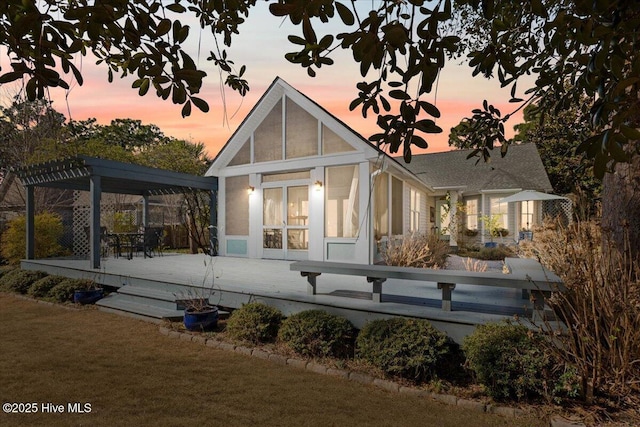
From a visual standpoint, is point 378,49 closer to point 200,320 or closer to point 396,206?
point 200,320

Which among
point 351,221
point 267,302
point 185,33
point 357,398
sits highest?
point 185,33

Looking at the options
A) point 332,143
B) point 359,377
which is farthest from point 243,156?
point 359,377

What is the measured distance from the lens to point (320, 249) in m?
10.6

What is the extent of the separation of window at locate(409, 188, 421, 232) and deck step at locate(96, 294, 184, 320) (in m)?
9.86

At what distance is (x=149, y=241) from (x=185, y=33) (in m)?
11.4

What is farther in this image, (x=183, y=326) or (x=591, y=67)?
(x=183, y=326)

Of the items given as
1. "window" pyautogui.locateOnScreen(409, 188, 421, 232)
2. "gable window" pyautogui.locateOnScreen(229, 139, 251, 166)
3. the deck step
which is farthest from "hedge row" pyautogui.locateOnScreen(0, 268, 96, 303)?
"window" pyautogui.locateOnScreen(409, 188, 421, 232)

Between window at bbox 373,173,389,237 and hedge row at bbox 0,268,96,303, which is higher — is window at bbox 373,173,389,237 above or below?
above

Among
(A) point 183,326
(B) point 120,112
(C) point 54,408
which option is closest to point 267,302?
(A) point 183,326

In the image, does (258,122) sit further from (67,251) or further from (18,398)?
(18,398)

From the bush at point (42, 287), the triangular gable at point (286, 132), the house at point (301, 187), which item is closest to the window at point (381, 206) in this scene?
the house at point (301, 187)

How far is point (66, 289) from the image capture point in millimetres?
8203

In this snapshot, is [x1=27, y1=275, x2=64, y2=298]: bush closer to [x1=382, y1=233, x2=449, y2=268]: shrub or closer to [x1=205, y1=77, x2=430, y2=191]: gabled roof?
[x1=205, y1=77, x2=430, y2=191]: gabled roof

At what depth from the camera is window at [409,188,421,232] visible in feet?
47.9
